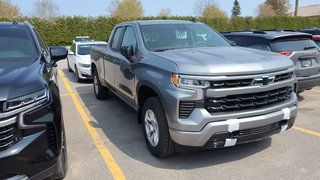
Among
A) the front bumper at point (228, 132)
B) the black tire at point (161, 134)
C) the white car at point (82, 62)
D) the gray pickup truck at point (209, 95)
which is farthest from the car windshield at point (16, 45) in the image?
the white car at point (82, 62)

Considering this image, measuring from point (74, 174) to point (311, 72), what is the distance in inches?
205

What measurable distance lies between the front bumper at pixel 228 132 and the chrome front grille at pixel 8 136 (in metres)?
1.71

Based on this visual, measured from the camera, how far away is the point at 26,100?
2963 mm

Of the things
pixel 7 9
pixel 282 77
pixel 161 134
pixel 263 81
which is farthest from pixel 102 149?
pixel 7 9

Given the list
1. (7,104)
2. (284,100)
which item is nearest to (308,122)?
(284,100)

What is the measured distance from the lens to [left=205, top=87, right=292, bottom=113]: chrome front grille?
366 cm

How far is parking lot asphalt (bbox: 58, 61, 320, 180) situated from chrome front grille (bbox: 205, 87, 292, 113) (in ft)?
2.54

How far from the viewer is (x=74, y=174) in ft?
12.9

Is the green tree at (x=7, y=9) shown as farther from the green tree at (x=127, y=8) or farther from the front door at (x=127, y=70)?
the front door at (x=127, y=70)

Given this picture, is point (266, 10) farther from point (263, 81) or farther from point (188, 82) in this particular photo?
point (188, 82)

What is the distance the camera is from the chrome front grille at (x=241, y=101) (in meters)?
3.66

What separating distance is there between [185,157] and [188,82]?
1198 millimetres

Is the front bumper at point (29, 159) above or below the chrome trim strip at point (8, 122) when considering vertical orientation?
below

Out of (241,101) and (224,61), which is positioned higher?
(224,61)
